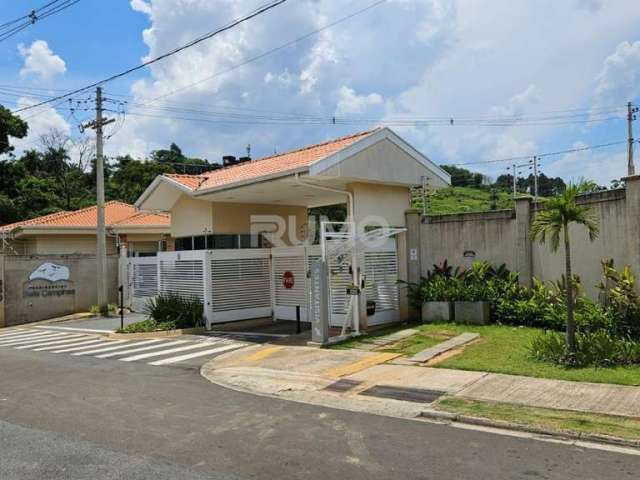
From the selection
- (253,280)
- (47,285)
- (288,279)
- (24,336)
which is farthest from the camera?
(47,285)

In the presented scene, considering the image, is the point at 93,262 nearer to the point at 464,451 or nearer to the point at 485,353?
the point at 485,353

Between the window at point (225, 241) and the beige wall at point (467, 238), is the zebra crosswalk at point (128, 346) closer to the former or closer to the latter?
the window at point (225, 241)

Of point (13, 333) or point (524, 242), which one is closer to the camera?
point (524, 242)

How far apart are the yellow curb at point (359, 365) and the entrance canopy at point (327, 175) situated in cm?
459

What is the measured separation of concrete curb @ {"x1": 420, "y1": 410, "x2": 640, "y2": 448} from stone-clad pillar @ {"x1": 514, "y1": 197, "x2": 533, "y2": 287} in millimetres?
7424

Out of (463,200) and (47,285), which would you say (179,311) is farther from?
(463,200)

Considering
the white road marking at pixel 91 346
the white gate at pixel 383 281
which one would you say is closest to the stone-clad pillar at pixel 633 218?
the white gate at pixel 383 281

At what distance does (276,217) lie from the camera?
19484mm

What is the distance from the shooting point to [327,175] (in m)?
13.8

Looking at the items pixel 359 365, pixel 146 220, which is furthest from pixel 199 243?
pixel 146 220

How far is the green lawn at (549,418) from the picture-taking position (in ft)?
20.8

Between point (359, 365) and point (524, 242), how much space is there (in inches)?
225

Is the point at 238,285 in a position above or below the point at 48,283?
below

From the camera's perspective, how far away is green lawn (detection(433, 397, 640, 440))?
20.8ft
